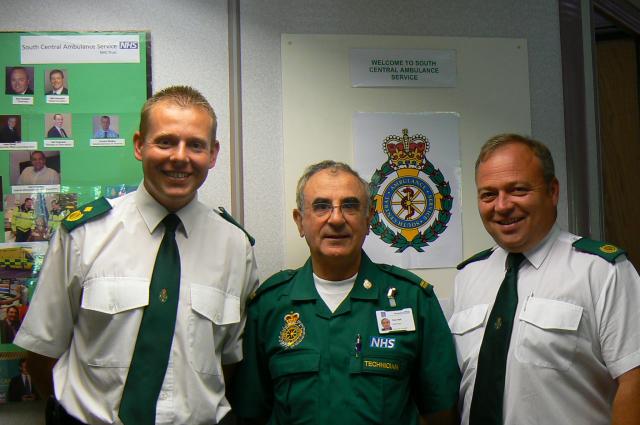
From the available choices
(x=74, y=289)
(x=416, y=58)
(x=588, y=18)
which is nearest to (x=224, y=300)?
(x=74, y=289)

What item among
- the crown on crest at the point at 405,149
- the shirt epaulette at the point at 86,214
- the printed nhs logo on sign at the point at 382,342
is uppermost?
the crown on crest at the point at 405,149

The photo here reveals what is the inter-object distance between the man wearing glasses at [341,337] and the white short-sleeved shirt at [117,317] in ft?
0.54

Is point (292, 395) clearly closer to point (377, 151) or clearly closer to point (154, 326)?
point (154, 326)

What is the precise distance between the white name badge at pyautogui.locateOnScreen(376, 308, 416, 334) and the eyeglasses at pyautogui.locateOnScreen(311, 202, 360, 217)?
337mm

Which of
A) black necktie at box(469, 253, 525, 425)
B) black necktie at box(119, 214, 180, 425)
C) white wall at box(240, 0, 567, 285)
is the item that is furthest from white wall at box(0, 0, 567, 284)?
black necktie at box(469, 253, 525, 425)

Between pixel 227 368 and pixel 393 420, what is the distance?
1.94ft

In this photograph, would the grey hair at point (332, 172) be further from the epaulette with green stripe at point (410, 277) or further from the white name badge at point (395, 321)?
the white name badge at point (395, 321)

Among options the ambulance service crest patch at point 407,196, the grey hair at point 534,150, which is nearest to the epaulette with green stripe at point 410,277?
the ambulance service crest patch at point 407,196

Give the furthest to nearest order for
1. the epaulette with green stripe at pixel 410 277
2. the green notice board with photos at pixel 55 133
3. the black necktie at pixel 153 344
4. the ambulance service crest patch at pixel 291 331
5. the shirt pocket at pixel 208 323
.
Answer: the green notice board with photos at pixel 55 133
the epaulette with green stripe at pixel 410 277
the ambulance service crest patch at pixel 291 331
the shirt pocket at pixel 208 323
the black necktie at pixel 153 344

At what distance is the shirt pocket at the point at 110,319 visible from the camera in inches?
59.4

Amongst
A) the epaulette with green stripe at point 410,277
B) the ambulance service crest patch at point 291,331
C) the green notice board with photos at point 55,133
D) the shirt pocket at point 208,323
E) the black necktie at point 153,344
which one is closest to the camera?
the black necktie at point 153,344

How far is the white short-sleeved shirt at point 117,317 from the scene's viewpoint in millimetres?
1503

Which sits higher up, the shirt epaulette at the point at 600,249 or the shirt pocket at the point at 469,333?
the shirt epaulette at the point at 600,249

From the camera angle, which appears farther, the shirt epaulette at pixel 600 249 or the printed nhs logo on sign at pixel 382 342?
the printed nhs logo on sign at pixel 382 342
